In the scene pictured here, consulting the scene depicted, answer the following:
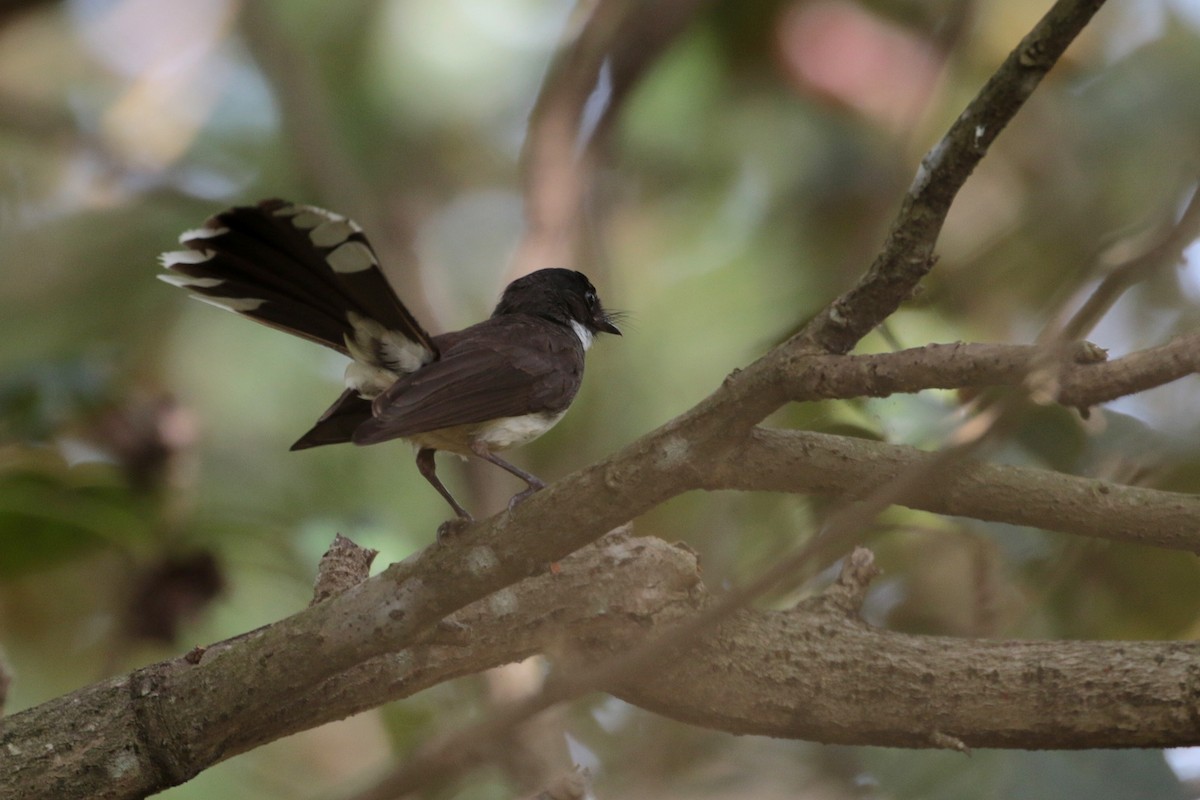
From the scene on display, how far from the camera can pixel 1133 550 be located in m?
3.95

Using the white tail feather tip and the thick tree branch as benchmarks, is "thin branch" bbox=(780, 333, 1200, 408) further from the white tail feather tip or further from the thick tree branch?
the white tail feather tip

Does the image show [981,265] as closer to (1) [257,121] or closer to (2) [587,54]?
(2) [587,54]

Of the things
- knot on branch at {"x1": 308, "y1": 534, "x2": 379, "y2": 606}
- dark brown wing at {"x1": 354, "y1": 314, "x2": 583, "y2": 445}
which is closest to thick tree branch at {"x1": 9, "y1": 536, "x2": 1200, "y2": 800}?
knot on branch at {"x1": 308, "y1": 534, "x2": 379, "y2": 606}

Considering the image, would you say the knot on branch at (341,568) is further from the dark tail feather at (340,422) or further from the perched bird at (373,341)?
the dark tail feather at (340,422)

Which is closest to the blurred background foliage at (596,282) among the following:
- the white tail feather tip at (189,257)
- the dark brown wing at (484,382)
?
the dark brown wing at (484,382)

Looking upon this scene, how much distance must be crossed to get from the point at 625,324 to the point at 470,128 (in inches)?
136

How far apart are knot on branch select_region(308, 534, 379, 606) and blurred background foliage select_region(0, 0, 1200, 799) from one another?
770 mm

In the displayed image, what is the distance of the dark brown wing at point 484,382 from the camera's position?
132 inches

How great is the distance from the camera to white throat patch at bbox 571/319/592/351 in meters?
4.69

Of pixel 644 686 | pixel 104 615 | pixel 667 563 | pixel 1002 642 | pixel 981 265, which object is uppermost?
pixel 104 615

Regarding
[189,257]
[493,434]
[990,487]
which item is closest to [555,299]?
[493,434]

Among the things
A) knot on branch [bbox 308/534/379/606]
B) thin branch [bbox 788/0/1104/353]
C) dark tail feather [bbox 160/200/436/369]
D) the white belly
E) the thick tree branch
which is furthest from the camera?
the white belly

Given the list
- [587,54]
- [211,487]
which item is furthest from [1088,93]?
[211,487]

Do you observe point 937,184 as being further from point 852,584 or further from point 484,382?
point 484,382
